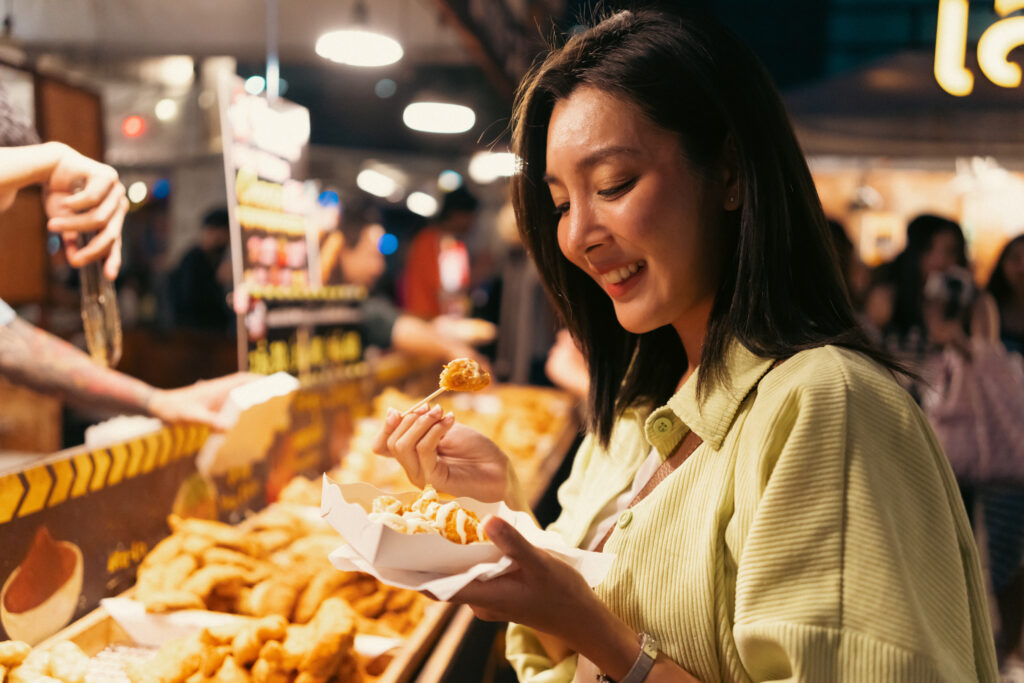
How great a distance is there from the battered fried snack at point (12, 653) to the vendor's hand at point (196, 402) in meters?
0.89

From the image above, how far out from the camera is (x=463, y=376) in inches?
75.8

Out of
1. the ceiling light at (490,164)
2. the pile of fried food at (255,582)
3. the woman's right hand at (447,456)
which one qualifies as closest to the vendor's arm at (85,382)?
the pile of fried food at (255,582)

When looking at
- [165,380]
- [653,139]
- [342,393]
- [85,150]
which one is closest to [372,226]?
[342,393]

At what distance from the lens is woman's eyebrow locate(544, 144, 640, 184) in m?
1.47

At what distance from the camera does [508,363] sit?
351 inches

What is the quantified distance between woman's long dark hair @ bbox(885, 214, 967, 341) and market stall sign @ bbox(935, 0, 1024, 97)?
40.7 inches

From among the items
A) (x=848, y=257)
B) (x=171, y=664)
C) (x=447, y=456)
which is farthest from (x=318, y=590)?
(x=848, y=257)

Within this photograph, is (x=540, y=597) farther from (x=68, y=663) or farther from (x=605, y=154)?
(x=68, y=663)

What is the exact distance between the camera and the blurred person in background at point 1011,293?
209 inches

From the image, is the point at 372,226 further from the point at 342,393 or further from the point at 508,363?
the point at 508,363

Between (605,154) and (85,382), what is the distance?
161 cm

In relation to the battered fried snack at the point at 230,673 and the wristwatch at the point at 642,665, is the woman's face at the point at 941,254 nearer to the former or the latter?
the wristwatch at the point at 642,665

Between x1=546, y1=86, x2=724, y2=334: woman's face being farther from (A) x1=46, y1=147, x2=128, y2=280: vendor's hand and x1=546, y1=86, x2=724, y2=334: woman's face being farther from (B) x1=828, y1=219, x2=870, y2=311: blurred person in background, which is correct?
(A) x1=46, y1=147, x2=128, y2=280: vendor's hand

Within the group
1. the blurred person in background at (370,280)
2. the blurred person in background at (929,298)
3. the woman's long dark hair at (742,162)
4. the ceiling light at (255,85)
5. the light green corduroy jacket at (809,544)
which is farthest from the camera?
the blurred person in background at (929,298)
